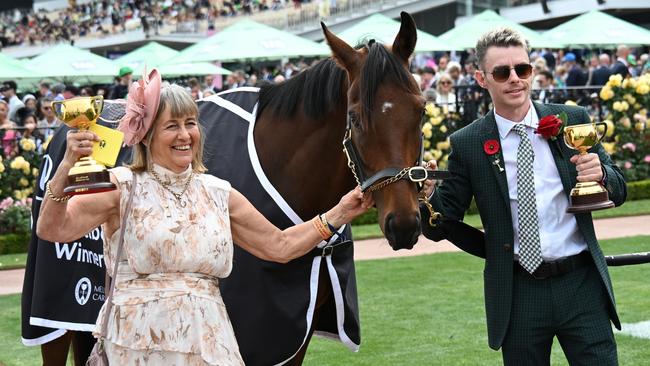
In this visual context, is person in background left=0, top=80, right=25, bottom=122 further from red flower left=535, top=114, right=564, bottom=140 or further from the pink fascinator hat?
red flower left=535, top=114, right=564, bottom=140

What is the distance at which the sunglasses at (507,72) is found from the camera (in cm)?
364

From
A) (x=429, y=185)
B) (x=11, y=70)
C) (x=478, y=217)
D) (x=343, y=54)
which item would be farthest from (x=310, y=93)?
(x=11, y=70)

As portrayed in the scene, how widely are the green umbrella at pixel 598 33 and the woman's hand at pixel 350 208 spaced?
17999 mm

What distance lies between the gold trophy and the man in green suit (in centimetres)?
11

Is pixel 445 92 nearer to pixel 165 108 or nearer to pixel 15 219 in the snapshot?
pixel 15 219

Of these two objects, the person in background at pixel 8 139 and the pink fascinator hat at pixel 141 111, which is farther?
the person in background at pixel 8 139

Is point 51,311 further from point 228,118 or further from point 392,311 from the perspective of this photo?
point 392,311

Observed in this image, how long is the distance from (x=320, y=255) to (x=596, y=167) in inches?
47.6

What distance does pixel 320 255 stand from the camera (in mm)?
4109

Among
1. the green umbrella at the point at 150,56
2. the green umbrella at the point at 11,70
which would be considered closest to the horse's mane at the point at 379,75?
the green umbrella at the point at 11,70

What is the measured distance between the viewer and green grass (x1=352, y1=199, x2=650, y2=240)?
11.9 m

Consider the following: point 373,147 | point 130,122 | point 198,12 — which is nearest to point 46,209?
point 130,122

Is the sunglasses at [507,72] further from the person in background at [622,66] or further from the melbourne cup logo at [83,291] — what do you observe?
the person in background at [622,66]

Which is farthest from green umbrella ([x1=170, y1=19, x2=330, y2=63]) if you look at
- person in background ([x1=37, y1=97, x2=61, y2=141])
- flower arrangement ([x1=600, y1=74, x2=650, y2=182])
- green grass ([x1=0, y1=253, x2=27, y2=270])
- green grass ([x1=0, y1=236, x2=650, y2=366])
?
green grass ([x1=0, y1=236, x2=650, y2=366])
